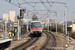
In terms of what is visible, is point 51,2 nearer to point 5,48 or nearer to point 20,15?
point 20,15

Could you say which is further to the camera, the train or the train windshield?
the train windshield

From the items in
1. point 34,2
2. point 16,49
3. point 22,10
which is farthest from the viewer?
point 34,2

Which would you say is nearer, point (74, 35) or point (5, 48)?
point (5, 48)

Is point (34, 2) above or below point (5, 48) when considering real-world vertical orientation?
above

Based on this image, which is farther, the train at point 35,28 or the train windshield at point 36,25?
the train windshield at point 36,25

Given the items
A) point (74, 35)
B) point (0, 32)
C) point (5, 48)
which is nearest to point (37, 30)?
point (5, 48)

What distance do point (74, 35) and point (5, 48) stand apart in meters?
27.2

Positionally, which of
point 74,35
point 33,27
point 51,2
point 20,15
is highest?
point 51,2

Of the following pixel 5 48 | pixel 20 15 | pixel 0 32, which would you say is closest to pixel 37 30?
pixel 20 15

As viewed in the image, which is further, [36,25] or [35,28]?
[36,25]

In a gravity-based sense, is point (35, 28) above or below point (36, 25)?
below

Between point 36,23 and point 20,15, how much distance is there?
549 centimetres

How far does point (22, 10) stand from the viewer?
21125mm

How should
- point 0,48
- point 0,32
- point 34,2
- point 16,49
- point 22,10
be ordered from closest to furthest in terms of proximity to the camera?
point 0,48, point 16,49, point 22,10, point 34,2, point 0,32
